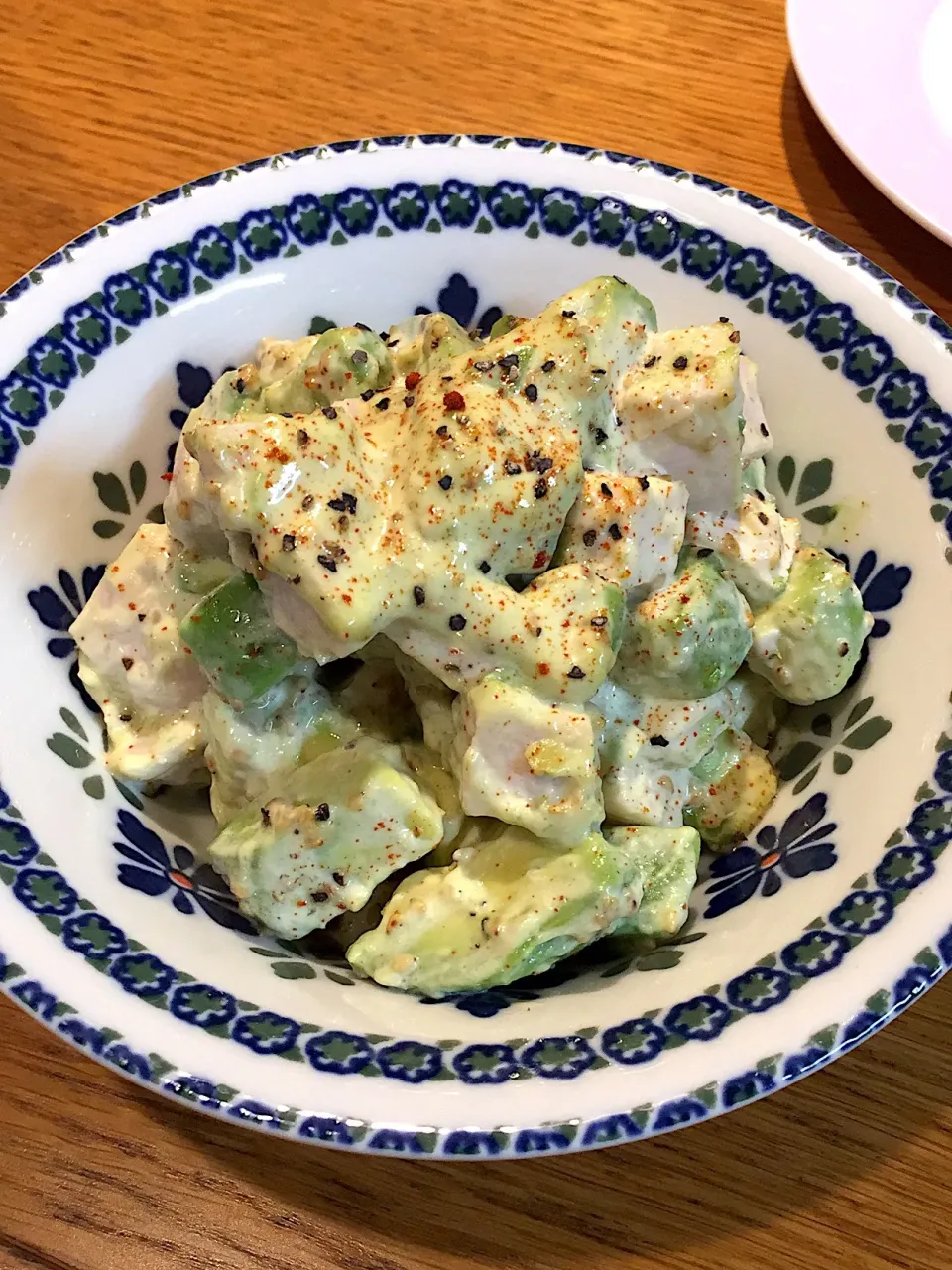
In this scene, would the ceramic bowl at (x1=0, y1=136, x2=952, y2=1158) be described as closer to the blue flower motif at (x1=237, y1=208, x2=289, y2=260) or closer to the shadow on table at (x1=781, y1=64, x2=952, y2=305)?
the blue flower motif at (x1=237, y1=208, x2=289, y2=260)

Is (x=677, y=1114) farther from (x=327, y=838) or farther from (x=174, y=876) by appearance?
(x=174, y=876)

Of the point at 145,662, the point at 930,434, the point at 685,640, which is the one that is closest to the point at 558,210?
the point at 930,434

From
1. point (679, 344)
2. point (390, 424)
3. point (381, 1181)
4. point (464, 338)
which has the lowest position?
point (381, 1181)

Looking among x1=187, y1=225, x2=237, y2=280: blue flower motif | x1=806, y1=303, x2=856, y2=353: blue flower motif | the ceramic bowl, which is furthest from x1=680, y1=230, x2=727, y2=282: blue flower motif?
x1=187, y1=225, x2=237, y2=280: blue flower motif

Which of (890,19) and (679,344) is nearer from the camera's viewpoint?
(679,344)

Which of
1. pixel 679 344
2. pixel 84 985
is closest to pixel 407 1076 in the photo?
pixel 84 985

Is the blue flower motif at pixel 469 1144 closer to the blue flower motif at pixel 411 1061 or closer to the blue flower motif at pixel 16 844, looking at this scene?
the blue flower motif at pixel 411 1061

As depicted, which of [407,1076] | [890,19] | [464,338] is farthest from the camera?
[890,19]

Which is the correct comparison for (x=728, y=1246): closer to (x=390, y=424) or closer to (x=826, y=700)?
(x=826, y=700)
